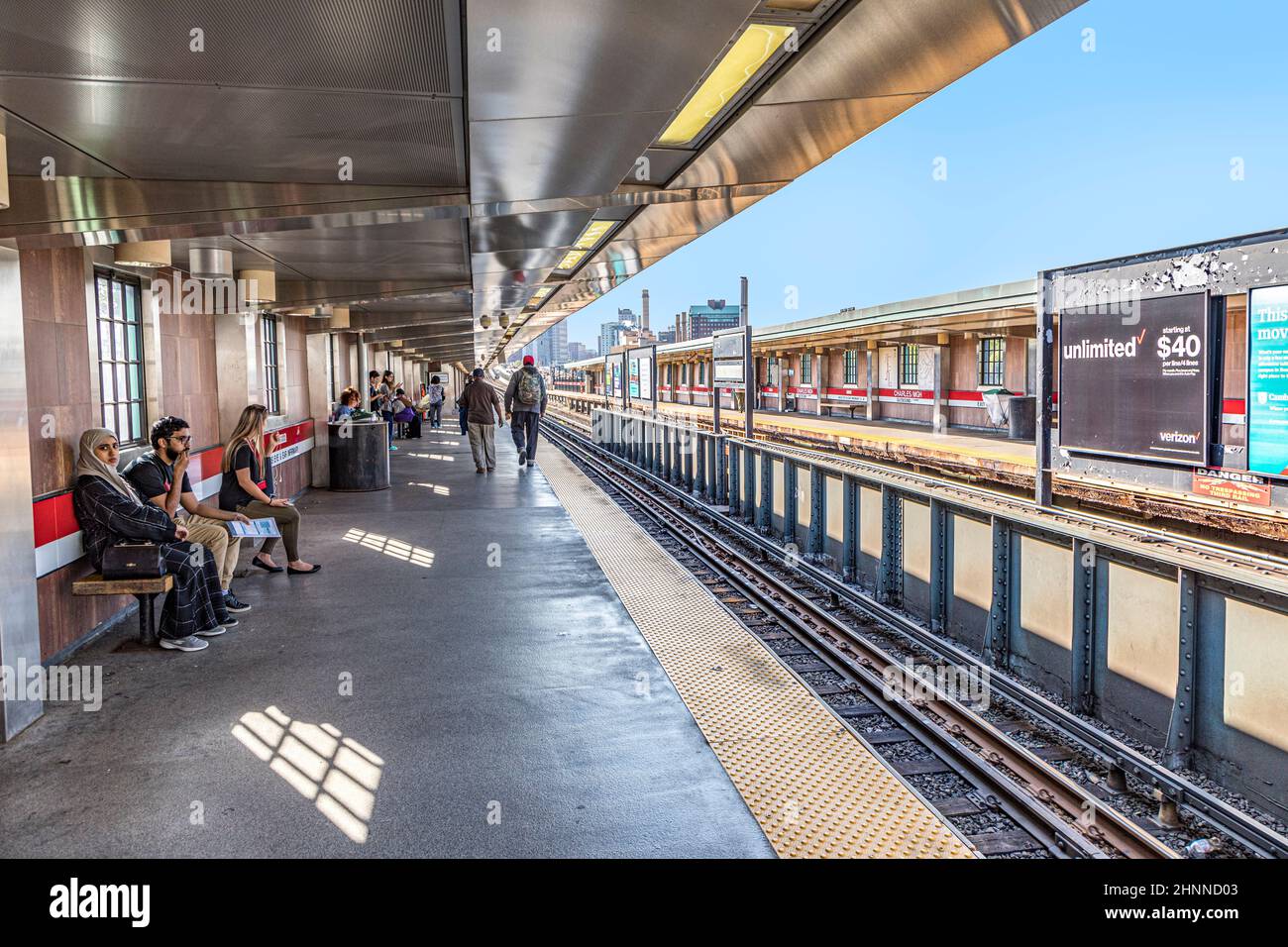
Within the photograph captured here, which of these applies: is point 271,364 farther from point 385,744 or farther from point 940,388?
point 940,388

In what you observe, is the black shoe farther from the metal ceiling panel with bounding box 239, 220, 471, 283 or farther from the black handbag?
the metal ceiling panel with bounding box 239, 220, 471, 283

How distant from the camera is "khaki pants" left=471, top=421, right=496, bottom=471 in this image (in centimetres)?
1555

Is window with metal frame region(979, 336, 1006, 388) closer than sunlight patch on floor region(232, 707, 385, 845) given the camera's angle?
No

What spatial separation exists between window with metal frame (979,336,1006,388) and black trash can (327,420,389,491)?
52.3 ft

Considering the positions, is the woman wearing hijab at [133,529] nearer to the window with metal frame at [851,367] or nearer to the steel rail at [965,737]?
the steel rail at [965,737]

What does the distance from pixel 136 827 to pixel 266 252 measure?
20.5 feet

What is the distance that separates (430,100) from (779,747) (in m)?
3.29

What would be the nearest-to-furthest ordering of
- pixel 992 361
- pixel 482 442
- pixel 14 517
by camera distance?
pixel 14 517 → pixel 482 442 → pixel 992 361

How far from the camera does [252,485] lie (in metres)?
7.27

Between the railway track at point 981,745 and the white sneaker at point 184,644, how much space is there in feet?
12.2

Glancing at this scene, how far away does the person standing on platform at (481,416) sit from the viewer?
15.1 metres

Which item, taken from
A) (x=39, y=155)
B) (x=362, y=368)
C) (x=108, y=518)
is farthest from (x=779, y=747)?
(x=362, y=368)

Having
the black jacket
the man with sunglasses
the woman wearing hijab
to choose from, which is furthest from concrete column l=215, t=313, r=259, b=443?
the black jacket

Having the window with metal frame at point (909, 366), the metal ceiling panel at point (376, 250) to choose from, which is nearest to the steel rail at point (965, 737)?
the metal ceiling panel at point (376, 250)
